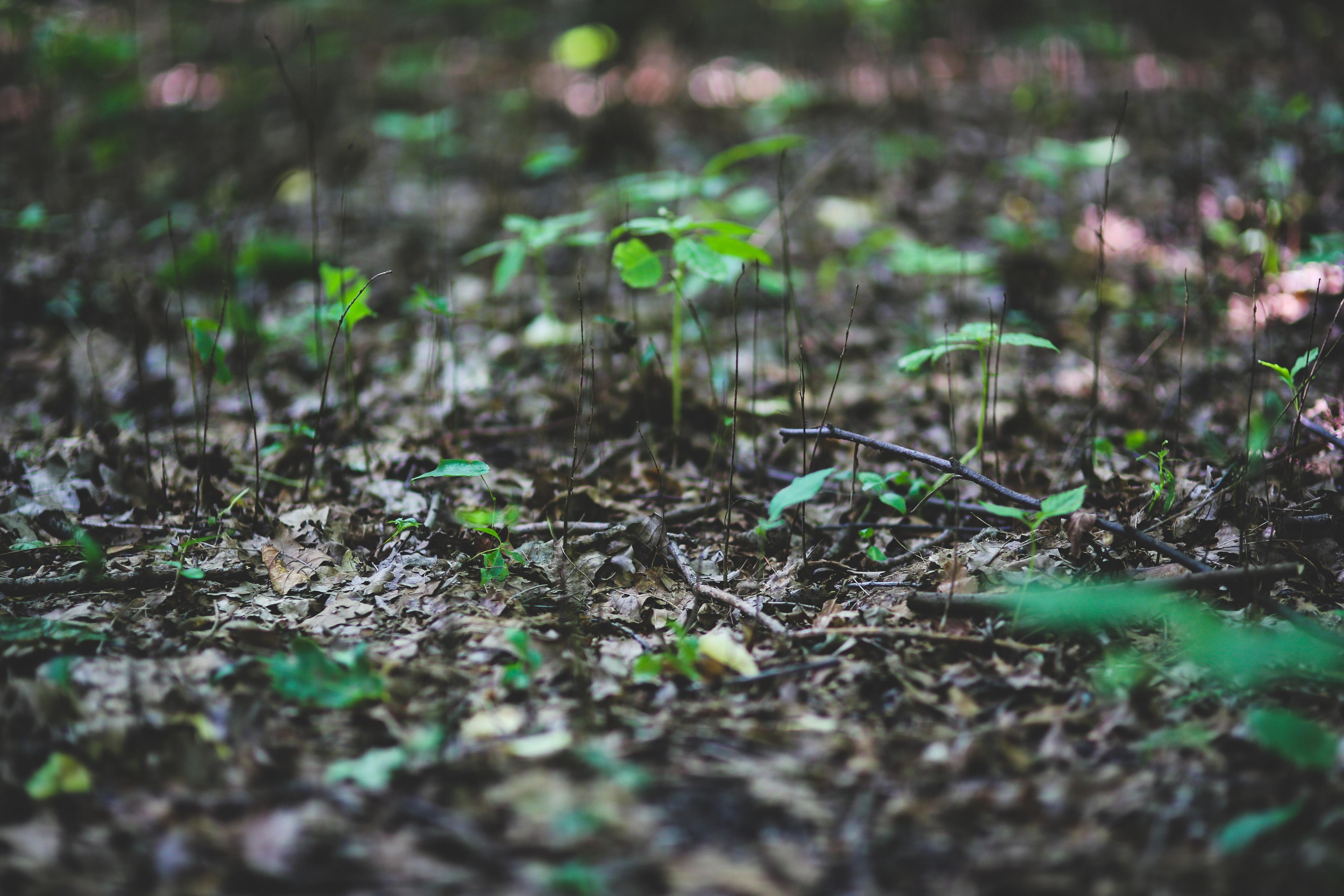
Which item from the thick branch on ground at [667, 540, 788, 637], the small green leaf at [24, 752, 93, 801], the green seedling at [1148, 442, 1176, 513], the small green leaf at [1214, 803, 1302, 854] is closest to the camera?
the small green leaf at [1214, 803, 1302, 854]

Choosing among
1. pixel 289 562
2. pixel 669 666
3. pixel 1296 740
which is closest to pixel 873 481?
pixel 669 666

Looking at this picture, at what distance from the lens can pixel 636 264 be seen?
7.77 ft

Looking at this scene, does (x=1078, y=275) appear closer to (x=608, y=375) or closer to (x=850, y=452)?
(x=850, y=452)

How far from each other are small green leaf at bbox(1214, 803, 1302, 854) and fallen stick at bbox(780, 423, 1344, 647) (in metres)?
0.64

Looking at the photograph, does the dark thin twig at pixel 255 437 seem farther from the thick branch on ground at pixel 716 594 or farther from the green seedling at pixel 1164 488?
the green seedling at pixel 1164 488

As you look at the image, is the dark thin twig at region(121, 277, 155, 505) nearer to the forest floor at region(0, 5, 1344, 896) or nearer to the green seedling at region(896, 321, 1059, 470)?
the forest floor at region(0, 5, 1344, 896)

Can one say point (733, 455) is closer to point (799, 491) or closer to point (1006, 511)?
point (799, 491)

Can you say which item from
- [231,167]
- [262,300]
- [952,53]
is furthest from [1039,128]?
[231,167]

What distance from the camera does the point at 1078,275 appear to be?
4.08 m

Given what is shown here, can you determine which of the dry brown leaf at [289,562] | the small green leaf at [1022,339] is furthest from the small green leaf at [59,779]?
the small green leaf at [1022,339]

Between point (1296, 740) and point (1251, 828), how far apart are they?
0.66ft

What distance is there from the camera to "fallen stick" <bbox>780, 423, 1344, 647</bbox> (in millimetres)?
1838

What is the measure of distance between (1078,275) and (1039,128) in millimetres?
2051

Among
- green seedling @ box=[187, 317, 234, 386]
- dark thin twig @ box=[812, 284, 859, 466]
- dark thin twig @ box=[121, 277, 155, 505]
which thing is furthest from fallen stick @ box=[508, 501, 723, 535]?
dark thin twig @ box=[121, 277, 155, 505]
